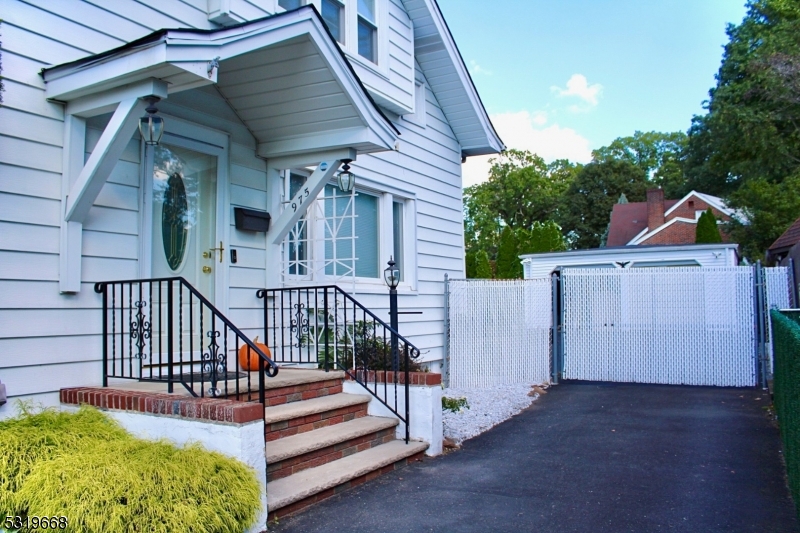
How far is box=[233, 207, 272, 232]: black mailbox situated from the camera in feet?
20.4

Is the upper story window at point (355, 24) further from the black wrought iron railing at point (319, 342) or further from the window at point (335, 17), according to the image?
the black wrought iron railing at point (319, 342)

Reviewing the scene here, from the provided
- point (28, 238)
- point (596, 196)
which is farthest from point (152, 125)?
point (596, 196)

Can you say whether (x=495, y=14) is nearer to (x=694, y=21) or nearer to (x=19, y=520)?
(x=694, y=21)

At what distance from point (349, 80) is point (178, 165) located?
1753mm

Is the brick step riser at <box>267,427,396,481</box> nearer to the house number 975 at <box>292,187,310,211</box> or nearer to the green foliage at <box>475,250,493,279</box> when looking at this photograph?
the house number 975 at <box>292,187,310,211</box>

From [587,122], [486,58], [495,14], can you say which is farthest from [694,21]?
[587,122]

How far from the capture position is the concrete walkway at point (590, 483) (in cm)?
404

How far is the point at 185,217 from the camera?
592 cm

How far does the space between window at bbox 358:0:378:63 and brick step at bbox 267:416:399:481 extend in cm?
474

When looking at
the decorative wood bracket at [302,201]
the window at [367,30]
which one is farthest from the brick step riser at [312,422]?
the window at [367,30]

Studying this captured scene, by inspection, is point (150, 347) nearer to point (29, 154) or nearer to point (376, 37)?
point (29, 154)

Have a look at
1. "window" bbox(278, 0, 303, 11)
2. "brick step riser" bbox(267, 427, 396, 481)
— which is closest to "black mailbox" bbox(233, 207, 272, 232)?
"window" bbox(278, 0, 303, 11)

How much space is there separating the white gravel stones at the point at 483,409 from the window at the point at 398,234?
198 cm

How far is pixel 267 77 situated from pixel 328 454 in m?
3.32
